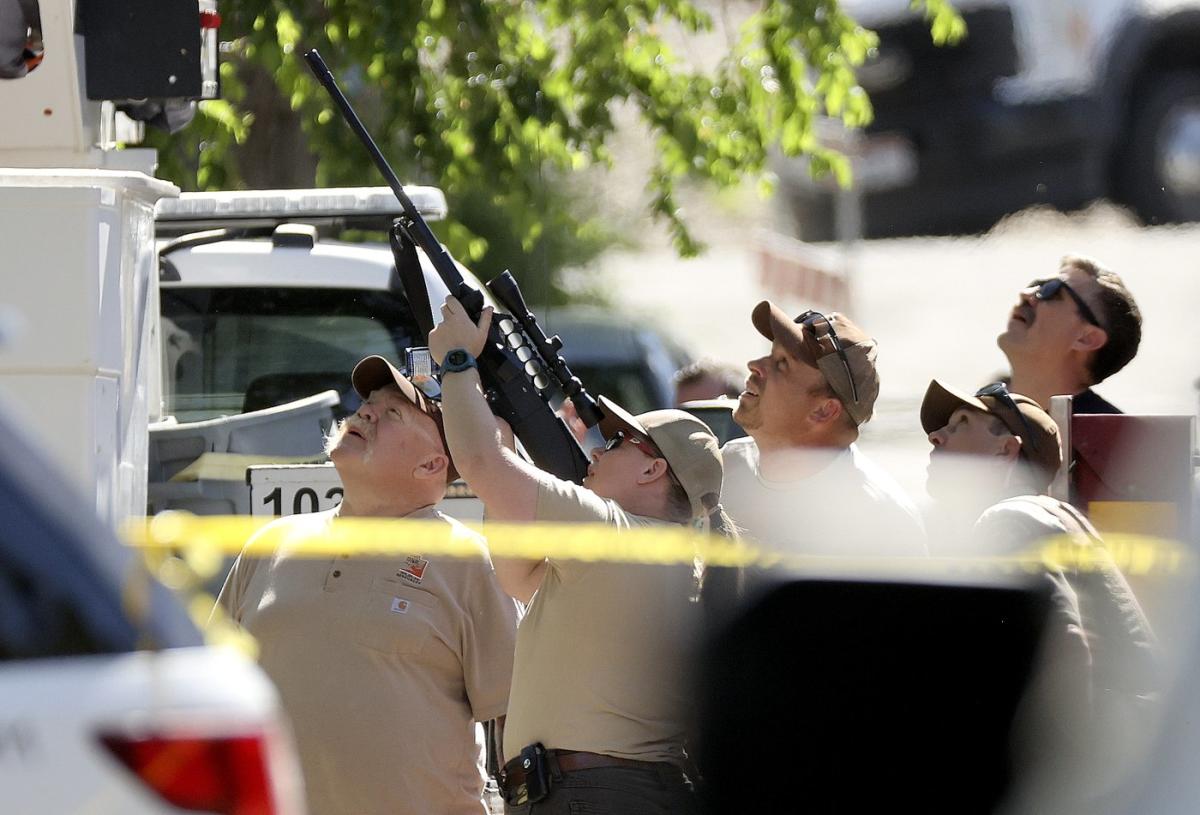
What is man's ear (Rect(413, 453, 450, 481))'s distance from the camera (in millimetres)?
4219

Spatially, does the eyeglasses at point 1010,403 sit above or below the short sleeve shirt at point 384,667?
above

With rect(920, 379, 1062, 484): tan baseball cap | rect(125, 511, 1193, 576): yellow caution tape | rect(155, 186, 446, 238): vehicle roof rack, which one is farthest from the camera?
rect(155, 186, 446, 238): vehicle roof rack

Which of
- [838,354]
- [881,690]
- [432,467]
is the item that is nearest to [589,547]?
[432,467]

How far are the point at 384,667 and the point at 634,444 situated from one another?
2.36 ft

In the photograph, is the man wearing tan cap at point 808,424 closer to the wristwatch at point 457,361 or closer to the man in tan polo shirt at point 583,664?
the man in tan polo shirt at point 583,664

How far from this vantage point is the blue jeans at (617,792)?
366 cm

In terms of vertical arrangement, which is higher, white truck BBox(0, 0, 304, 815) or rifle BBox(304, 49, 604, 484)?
white truck BBox(0, 0, 304, 815)

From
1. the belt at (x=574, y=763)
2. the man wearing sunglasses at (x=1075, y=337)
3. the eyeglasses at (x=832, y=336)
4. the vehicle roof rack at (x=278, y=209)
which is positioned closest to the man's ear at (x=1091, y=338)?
the man wearing sunglasses at (x=1075, y=337)

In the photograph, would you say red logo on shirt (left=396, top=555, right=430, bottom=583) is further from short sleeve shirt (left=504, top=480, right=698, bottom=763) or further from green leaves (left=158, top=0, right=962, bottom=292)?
green leaves (left=158, top=0, right=962, bottom=292)

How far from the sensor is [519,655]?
383cm

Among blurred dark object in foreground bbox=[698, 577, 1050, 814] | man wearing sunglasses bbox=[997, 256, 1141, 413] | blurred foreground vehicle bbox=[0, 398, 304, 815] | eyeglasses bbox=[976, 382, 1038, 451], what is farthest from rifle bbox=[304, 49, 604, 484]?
blurred foreground vehicle bbox=[0, 398, 304, 815]

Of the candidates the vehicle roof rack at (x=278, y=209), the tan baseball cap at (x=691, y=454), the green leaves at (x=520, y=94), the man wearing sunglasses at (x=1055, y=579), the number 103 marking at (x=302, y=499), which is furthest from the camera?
the green leaves at (x=520, y=94)

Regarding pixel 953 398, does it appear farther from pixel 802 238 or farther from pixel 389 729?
pixel 802 238

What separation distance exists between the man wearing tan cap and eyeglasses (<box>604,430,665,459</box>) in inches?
13.2
